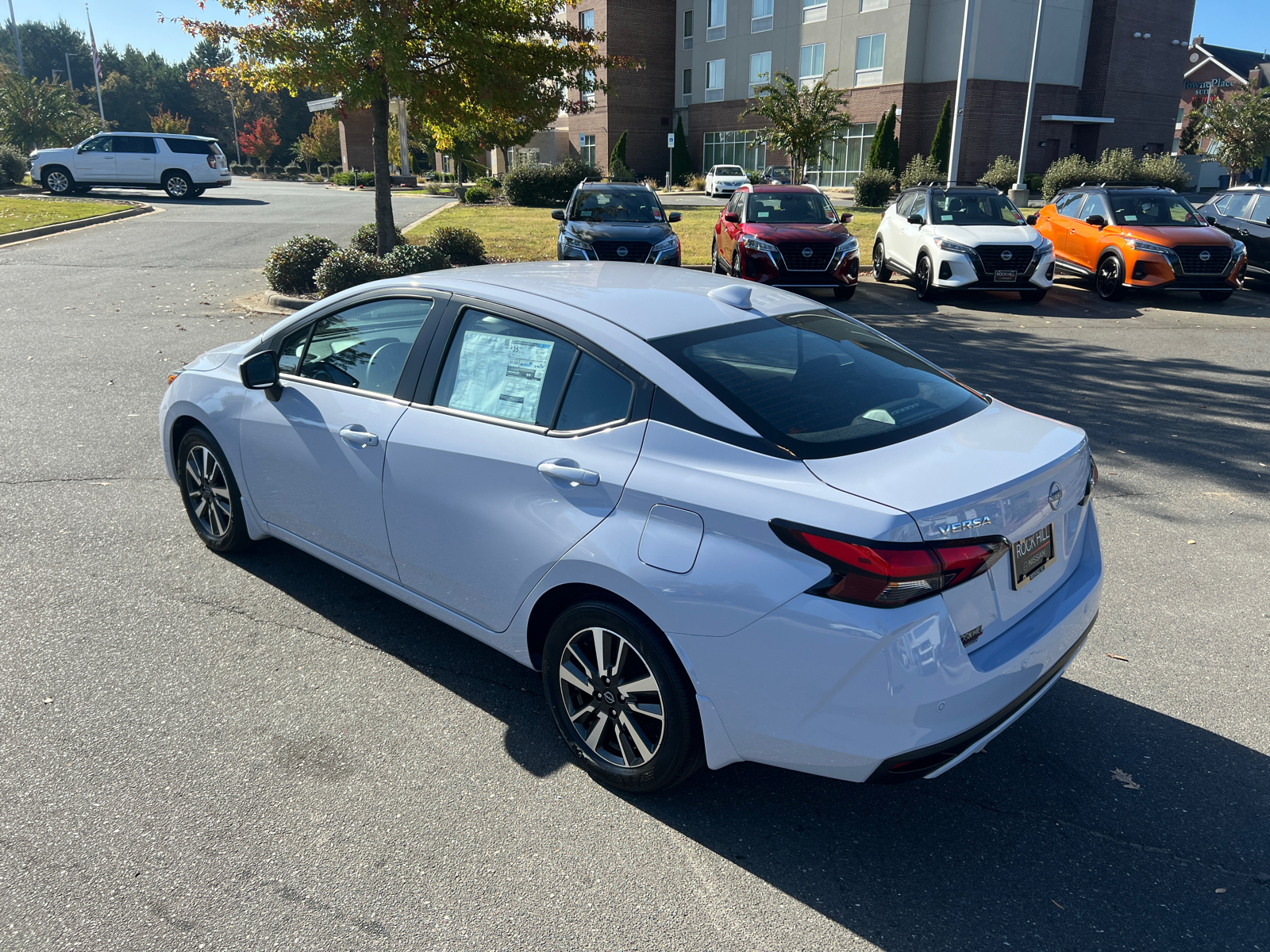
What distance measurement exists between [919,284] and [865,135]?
36280mm

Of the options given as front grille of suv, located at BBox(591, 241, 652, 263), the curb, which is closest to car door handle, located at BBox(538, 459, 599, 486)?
front grille of suv, located at BBox(591, 241, 652, 263)

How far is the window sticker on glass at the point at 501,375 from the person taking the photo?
3383mm

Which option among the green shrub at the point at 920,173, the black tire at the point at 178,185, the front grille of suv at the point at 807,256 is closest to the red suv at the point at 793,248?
the front grille of suv at the point at 807,256

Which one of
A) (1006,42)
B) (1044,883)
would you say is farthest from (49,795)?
(1006,42)

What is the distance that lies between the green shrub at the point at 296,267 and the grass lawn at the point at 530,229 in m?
3.43

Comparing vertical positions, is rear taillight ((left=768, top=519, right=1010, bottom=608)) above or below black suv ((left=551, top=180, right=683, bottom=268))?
below

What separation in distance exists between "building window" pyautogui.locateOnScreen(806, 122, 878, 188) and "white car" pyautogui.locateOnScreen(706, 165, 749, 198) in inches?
187

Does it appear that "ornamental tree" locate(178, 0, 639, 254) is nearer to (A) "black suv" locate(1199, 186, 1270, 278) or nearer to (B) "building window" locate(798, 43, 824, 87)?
(A) "black suv" locate(1199, 186, 1270, 278)

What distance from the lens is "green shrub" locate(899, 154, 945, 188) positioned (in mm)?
34594

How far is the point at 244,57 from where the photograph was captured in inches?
603

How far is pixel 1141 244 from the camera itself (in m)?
14.4

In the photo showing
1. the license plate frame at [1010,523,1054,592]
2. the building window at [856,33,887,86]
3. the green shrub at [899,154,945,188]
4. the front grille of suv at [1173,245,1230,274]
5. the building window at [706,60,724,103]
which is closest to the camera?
the license plate frame at [1010,523,1054,592]

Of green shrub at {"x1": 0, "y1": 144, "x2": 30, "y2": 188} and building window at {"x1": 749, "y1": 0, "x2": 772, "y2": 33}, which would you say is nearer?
green shrub at {"x1": 0, "y1": 144, "x2": 30, "y2": 188}

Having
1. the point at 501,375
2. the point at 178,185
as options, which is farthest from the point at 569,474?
the point at 178,185
